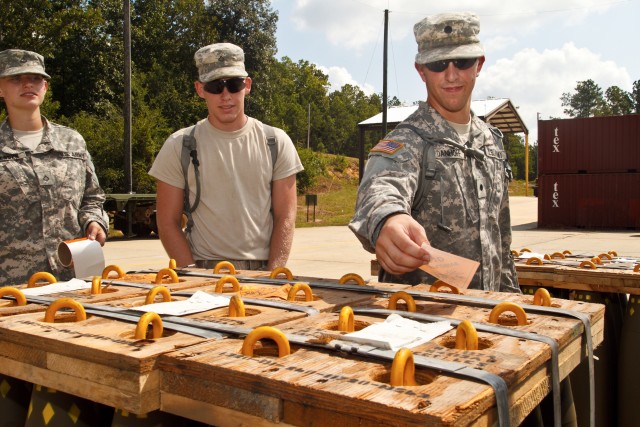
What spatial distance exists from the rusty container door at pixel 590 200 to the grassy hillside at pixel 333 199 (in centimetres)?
668

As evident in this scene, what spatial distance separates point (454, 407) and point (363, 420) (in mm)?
141

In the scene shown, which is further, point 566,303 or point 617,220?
point 617,220

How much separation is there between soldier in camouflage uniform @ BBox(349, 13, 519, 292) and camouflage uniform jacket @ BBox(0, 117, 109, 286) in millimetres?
1717

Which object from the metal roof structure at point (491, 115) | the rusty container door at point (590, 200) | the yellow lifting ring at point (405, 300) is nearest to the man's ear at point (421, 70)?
the yellow lifting ring at point (405, 300)

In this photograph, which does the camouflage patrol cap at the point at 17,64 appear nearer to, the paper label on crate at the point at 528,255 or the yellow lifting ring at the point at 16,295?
the yellow lifting ring at the point at 16,295

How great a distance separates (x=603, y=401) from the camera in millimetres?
2928

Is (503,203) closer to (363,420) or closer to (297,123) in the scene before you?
(363,420)

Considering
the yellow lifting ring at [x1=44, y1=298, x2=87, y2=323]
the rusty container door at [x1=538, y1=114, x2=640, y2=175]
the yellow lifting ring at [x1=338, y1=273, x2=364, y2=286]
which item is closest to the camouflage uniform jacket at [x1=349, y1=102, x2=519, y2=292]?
the yellow lifting ring at [x1=338, y1=273, x2=364, y2=286]

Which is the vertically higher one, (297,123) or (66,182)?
(297,123)

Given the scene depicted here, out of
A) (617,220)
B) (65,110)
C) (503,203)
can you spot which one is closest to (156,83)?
(65,110)

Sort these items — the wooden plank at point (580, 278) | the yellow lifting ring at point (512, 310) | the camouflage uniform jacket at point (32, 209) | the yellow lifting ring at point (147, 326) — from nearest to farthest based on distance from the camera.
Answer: the yellow lifting ring at point (147, 326)
the yellow lifting ring at point (512, 310)
the wooden plank at point (580, 278)
the camouflage uniform jacket at point (32, 209)

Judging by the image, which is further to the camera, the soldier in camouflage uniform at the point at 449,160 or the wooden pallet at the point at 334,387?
the soldier in camouflage uniform at the point at 449,160

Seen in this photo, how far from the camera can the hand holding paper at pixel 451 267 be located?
65.7 inches

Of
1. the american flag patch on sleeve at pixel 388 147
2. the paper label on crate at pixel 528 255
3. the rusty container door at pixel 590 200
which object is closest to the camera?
the american flag patch on sleeve at pixel 388 147
